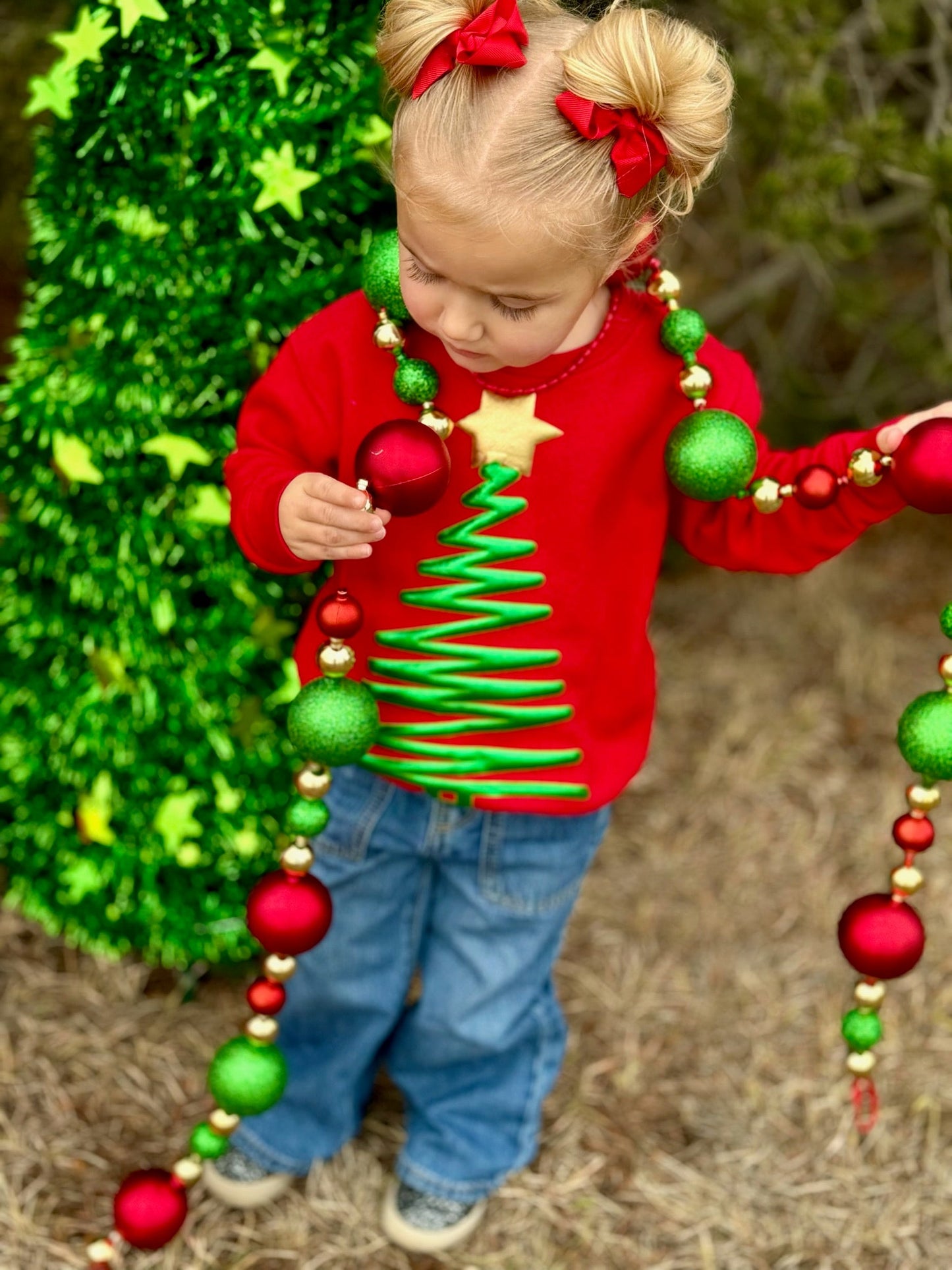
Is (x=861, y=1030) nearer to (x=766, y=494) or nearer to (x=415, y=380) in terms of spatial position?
(x=766, y=494)

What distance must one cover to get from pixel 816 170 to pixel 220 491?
3.50 ft

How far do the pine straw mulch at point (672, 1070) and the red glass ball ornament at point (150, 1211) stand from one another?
0.19 meters

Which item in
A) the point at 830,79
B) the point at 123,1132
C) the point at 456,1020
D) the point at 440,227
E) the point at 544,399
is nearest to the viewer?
the point at 440,227

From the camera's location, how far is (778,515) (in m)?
1.58

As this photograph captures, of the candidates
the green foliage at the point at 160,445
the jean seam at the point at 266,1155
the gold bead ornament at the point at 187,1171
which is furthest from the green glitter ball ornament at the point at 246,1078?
the green foliage at the point at 160,445

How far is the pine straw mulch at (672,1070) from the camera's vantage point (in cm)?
196

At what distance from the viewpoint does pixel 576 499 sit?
1546mm

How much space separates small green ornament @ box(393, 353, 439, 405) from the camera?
1487 mm

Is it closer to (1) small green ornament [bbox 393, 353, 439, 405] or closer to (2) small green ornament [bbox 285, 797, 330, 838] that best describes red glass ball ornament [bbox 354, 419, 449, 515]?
(1) small green ornament [bbox 393, 353, 439, 405]

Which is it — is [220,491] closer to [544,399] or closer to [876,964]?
[544,399]

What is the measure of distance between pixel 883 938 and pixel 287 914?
2.31 feet

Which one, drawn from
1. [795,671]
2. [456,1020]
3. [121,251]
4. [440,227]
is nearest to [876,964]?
[456,1020]

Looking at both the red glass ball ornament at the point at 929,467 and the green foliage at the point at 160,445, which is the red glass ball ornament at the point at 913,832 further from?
the green foliage at the point at 160,445

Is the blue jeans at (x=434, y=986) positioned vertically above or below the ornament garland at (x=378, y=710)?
below
